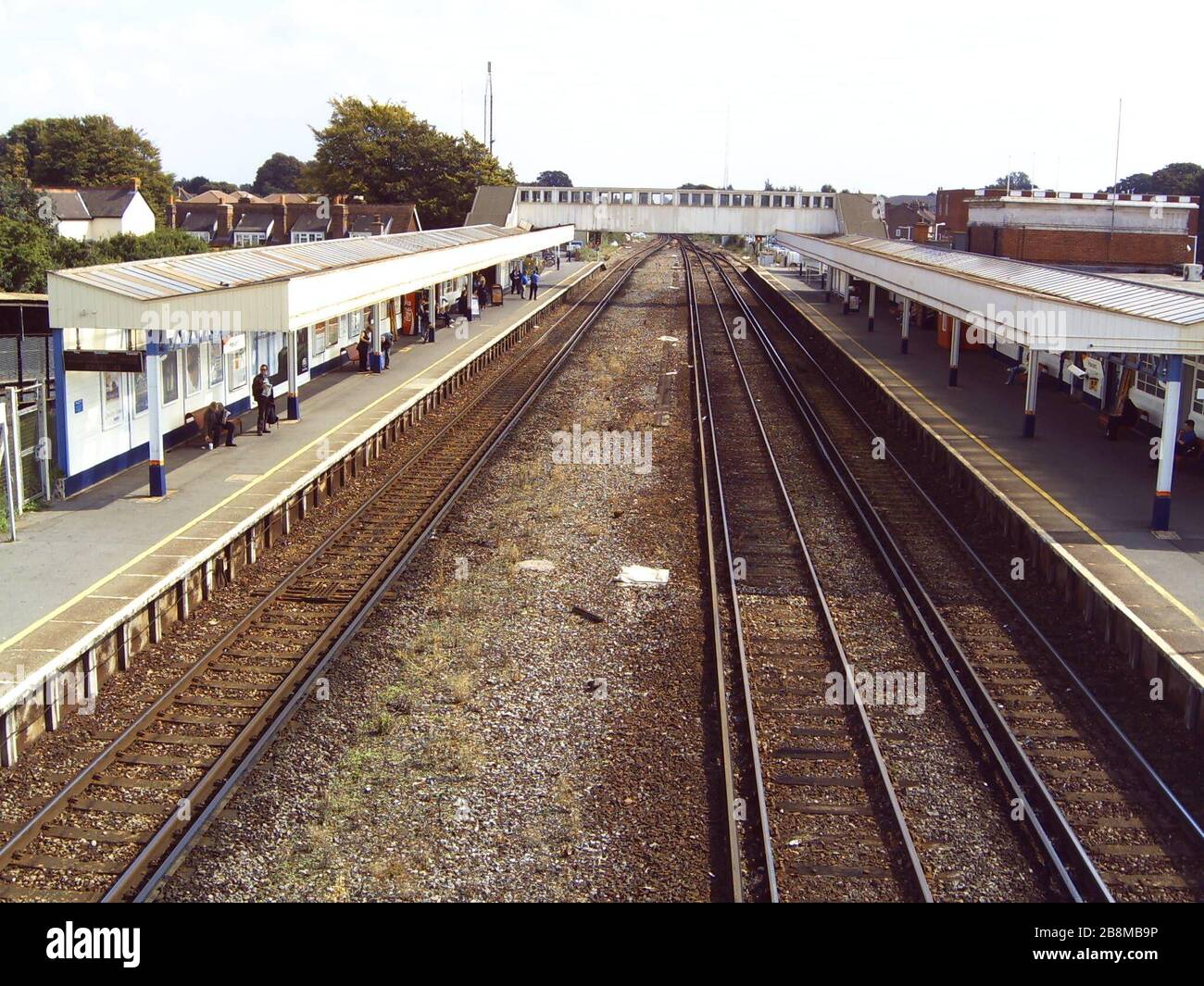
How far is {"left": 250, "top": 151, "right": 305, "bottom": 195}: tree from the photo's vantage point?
16825 centimetres

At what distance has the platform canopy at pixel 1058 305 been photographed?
16.4 meters

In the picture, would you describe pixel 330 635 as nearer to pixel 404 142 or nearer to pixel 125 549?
pixel 125 549

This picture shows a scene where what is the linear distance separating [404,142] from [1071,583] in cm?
6857

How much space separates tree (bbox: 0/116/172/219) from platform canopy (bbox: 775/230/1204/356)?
63149 mm

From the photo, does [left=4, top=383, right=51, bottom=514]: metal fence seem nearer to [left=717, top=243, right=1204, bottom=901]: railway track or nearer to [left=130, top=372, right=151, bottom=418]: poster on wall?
[left=130, top=372, right=151, bottom=418]: poster on wall

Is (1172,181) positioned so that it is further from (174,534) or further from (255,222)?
(174,534)

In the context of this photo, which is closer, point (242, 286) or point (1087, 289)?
point (242, 286)

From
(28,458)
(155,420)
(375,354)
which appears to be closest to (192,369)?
(28,458)

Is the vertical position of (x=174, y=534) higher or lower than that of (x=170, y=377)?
lower

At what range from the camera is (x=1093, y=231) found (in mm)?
45719

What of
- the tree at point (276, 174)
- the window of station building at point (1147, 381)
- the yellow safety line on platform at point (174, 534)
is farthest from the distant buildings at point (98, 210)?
the tree at point (276, 174)

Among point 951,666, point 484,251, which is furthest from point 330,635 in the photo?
point 484,251

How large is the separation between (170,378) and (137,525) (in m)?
5.02

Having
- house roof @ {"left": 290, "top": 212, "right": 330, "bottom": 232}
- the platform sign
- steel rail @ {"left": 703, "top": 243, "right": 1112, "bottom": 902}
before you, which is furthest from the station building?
house roof @ {"left": 290, "top": 212, "right": 330, "bottom": 232}
